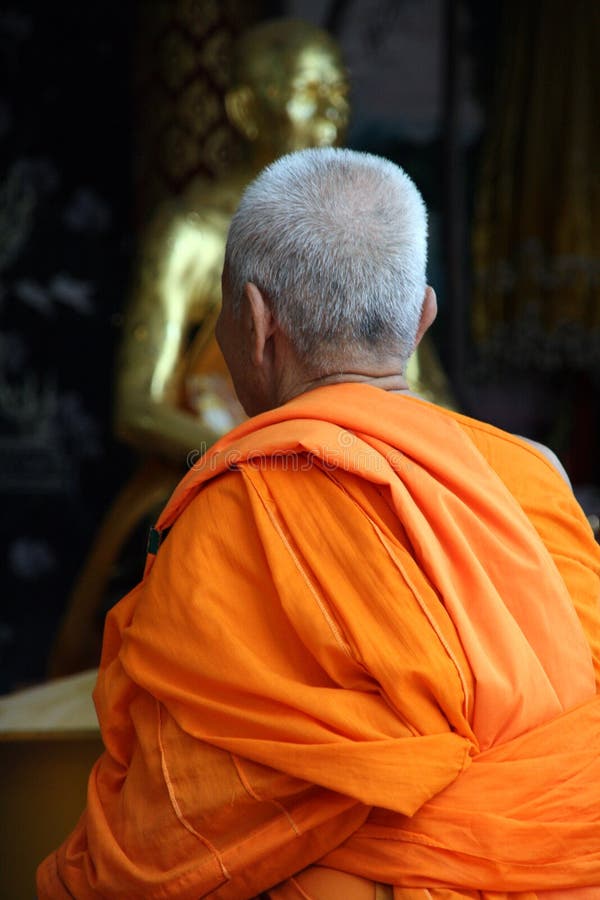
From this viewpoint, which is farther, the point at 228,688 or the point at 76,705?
the point at 76,705

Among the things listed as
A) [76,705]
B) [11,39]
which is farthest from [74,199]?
[76,705]

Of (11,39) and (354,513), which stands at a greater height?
(11,39)

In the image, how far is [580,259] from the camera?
3691 mm

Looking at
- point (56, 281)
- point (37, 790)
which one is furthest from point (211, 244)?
point (37, 790)

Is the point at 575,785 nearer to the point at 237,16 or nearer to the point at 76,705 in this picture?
the point at 76,705

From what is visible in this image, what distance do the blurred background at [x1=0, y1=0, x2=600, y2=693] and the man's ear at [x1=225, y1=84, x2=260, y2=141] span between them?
0.58 m

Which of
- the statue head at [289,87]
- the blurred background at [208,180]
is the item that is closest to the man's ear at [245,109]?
the statue head at [289,87]

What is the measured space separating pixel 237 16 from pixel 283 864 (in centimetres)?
310

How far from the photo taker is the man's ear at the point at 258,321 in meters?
1.23

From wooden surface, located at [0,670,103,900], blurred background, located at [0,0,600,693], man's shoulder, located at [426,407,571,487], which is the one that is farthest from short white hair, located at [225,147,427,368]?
blurred background, located at [0,0,600,693]

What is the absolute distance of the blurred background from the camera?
368 centimetres

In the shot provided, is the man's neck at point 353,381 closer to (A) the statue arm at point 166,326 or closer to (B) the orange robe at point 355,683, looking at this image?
(B) the orange robe at point 355,683

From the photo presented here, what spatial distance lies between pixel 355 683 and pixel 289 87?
6.88ft

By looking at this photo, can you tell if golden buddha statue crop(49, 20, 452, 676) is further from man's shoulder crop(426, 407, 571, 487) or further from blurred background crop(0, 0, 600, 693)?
man's shoulder crop(426, 407, 571, 487)
